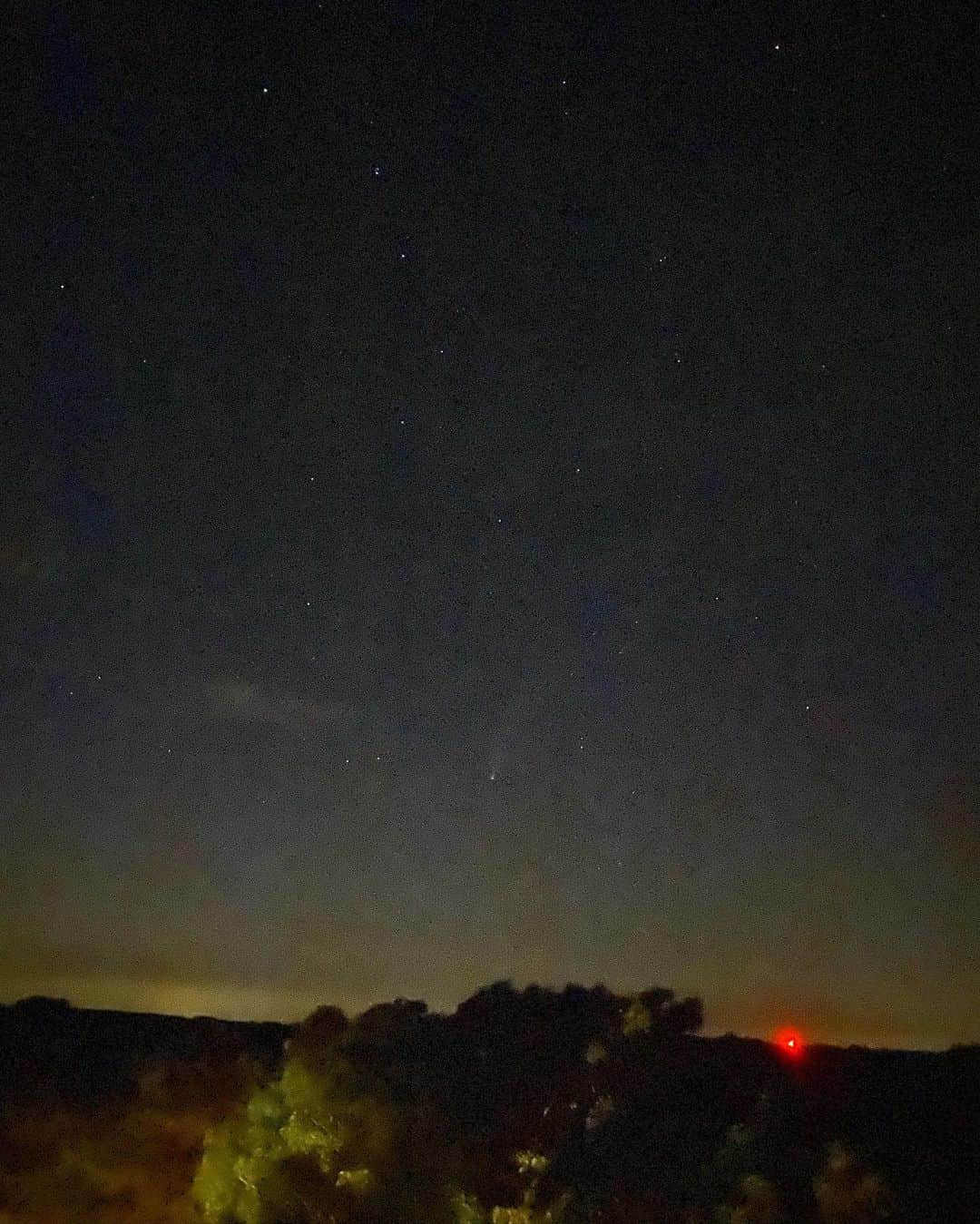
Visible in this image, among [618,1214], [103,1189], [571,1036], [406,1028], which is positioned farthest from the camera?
[103,1189]

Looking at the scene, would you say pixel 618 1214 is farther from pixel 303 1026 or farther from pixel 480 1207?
pixel 303 1026

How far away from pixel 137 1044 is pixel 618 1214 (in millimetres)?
14899

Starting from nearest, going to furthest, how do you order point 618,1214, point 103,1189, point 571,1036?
1. point 618,1214
2. point 571,1036
3. point 103,1189

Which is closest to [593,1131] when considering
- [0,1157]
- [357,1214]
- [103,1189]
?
[357,1214]

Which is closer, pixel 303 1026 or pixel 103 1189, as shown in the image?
pixel 303 1026

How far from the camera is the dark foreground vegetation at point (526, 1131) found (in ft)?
52.6

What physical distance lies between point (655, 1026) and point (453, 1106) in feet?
8.97

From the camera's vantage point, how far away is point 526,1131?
17688mm

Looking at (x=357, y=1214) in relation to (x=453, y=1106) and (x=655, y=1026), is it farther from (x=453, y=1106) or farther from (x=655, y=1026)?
(x=655, y=1026)

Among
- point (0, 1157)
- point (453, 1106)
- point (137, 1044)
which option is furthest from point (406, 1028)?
point (137, 1044)

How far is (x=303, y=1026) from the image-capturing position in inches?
752

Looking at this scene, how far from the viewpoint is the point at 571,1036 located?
20.0 m

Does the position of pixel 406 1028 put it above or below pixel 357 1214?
above

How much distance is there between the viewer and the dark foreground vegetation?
16031 millimetres
